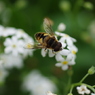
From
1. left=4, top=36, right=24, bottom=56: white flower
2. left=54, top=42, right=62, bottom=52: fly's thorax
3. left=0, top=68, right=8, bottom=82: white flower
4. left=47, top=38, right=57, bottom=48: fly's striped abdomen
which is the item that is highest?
left=47, top=38, right=57, bottom=48: fly's striped abdomen

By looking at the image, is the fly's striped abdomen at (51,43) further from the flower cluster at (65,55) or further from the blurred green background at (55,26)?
the blurred green background at (55,26)

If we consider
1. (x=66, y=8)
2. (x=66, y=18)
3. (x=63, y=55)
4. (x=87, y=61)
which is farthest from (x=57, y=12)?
(x=63, y=55)

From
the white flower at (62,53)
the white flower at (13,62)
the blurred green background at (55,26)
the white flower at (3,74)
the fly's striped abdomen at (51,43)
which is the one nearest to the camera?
the fly's striped abdomen at (51,43)

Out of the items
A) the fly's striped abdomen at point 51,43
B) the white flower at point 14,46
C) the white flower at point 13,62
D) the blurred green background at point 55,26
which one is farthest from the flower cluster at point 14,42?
the fly's striped abdomen at point 51,43

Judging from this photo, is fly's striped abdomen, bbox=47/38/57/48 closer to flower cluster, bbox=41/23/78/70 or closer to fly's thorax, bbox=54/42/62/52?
fly's thorax, bbox=54/42/62/52

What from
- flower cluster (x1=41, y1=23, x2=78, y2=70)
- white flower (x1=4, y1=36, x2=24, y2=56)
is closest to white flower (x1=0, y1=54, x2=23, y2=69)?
white flower (x1=4, y1=36, x2=24, y2=56)

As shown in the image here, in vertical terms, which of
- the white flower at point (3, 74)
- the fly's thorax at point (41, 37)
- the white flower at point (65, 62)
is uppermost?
the fly's thorax at point (41, 37)
